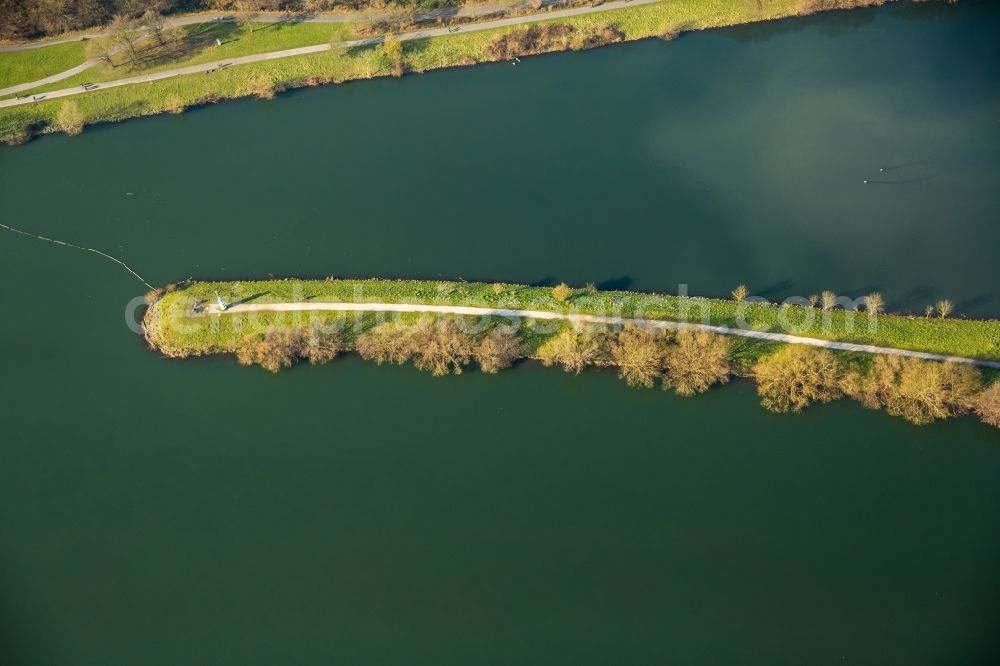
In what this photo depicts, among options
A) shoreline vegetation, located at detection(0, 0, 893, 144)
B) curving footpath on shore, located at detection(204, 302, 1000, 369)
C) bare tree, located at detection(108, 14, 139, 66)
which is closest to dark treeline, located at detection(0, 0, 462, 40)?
bare tree, located at detection(108, 14, 139, 66)

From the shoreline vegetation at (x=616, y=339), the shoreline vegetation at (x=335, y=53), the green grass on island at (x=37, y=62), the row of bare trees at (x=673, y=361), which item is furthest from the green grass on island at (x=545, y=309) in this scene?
the green grass on island at (x=37, y=62)

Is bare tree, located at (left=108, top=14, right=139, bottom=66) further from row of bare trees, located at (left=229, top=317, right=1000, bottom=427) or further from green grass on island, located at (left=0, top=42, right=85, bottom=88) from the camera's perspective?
row of bare trees, located at (left=229, top=317, right=1000, bottom=427)

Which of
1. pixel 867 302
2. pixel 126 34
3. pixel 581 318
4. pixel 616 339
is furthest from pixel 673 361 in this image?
pixel 126 34

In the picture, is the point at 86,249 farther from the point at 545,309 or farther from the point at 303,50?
the point at 545,309

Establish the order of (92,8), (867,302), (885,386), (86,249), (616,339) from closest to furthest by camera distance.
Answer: (885,386), (616,339), (867,302), (86,249), (92,8)

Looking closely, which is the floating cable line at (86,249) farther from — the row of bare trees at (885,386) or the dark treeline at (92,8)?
the row of bare trees at (885,386)

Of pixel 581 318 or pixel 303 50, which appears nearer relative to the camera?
pixel 581 318

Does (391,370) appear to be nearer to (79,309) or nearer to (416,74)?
(79,309)

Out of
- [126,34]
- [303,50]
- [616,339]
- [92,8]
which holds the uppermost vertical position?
[92,8]
